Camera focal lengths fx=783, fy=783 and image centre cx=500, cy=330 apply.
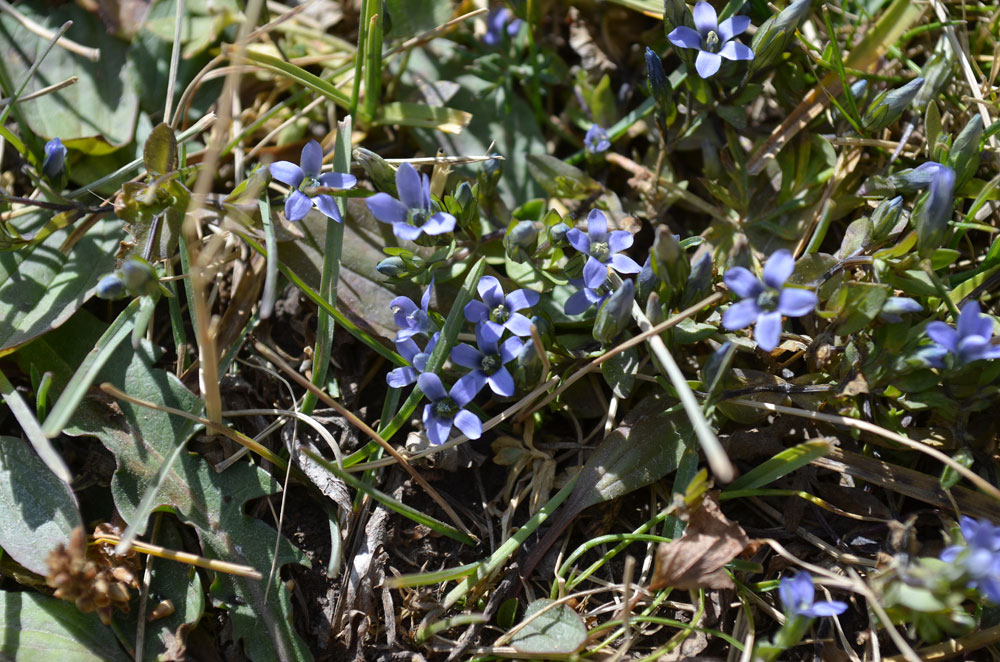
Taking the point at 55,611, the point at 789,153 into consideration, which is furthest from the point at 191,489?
the point at 789,153

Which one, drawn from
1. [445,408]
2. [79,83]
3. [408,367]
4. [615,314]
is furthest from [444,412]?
[79,83]

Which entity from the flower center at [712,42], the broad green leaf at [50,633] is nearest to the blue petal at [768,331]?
the flower center at [712,42]

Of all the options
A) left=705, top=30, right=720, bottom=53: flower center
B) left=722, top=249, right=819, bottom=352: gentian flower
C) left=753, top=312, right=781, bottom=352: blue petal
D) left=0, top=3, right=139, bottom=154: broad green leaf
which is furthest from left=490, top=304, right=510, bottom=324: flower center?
left=0, top=3, right=139, bottom=154: broad green leaf

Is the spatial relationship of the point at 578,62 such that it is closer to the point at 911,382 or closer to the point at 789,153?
the point at 789,153

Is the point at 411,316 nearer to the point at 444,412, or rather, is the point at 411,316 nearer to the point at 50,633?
the point at 444,412

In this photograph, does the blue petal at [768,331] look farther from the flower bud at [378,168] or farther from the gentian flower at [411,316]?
the flower bud at [378,168]

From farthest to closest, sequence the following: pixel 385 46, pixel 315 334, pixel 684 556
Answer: pixel 385 46, pixel 315 334, pixel 684 556
